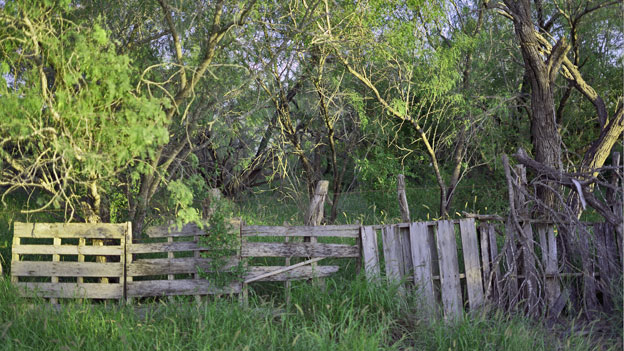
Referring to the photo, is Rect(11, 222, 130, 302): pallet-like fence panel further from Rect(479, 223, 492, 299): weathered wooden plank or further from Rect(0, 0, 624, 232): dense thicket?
Rect(479, 223, 492, 299): weathered wooden plank

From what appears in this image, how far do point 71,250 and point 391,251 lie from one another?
3787 millimetres

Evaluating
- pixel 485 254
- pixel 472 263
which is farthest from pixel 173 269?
pixel 485 254

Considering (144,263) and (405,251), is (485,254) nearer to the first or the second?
(405,251)

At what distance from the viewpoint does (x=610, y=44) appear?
13.9 m

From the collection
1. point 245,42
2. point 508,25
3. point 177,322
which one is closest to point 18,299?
point 177,322

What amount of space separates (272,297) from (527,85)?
9.52m

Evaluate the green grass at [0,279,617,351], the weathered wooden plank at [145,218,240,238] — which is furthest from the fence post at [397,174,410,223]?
the weathered wooden plank at [145,218,240,238]

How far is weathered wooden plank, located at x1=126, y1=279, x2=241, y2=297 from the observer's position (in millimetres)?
6605

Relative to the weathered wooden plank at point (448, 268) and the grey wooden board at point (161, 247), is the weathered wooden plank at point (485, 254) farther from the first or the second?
the grey wooden board at point (161, 247)

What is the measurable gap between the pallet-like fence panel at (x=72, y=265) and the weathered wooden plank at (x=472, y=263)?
4.00 metres

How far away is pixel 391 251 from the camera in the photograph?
6.76 meters

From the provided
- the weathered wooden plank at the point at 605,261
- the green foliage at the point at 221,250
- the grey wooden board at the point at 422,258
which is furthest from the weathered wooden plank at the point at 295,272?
the weathered wooden plank at the point at 605,261

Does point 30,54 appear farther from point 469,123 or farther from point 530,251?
point 469,123

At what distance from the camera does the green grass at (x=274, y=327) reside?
507 cm
